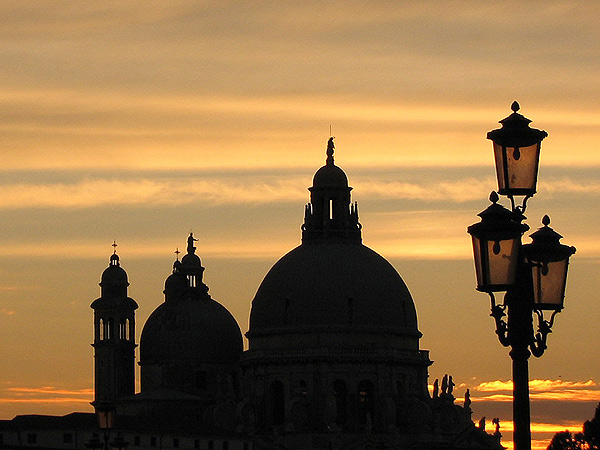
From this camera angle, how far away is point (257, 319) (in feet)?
479

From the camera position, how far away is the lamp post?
74.8 feet

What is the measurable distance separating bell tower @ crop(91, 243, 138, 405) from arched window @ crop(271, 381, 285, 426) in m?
15.8

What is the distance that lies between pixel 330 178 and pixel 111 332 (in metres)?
22.4

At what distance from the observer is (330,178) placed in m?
147

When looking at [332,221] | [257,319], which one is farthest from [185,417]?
→ [332,221]

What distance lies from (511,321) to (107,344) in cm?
13279

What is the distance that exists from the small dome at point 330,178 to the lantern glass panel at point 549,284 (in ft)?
402

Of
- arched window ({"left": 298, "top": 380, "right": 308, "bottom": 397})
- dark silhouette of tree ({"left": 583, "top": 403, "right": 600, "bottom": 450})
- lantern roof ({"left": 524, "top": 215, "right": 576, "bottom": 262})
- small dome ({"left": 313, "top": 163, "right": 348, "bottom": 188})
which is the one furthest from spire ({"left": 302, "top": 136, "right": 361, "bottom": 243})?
lantern roof ({"left": 524, "top": 215, "right": 576, "bottom": 262})

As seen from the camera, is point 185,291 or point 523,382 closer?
point 523,382

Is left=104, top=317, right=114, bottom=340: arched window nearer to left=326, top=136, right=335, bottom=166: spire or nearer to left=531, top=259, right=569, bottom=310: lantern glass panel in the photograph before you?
left=326, top=136, right=335, bottom=166: spire

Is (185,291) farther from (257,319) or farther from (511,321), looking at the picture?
(511,321)

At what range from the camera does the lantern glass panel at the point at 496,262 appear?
22.8 m

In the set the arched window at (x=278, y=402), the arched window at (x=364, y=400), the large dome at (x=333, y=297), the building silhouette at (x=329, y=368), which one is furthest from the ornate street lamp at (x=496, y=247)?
the arched window at (x=278, y=402)

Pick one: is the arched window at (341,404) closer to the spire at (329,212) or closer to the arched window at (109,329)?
the spire at (329,212)
